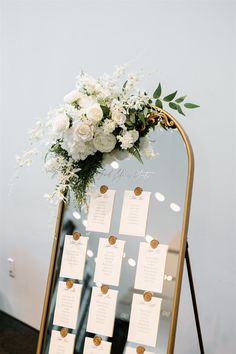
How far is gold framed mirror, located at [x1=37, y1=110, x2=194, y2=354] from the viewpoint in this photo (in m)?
1.22

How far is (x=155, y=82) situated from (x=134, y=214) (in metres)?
0.96

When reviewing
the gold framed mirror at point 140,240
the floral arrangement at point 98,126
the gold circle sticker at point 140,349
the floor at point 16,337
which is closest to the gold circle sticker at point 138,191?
the gold framed mirror at point 140,240

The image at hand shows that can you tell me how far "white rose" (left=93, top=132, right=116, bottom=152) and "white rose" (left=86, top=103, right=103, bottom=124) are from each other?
6 centimetres

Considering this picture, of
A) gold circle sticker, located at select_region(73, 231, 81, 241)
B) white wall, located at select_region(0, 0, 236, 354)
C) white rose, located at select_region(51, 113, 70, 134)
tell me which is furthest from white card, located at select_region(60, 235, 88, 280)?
white wall, located at select_region(0, 0, 236, 354)

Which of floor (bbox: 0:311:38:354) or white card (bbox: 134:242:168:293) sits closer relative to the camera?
white card (bbox: 134:242:168:293)

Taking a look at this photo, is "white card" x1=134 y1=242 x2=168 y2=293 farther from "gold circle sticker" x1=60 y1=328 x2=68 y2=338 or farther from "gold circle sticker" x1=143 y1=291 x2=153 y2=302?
"gold circle sticker" x1=60 y1=328 x2=68 y2=338

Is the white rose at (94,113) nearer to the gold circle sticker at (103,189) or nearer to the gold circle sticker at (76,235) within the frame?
the gold circle sticker at (103,189)

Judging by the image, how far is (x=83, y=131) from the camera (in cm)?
126

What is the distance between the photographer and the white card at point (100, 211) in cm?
139

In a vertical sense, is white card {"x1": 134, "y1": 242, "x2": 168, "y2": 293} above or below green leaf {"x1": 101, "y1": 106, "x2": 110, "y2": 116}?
below

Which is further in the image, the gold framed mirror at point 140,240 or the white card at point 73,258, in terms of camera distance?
the white card at point 73,258

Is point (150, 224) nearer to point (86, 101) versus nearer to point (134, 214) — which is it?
point (134, 214)

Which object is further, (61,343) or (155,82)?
(155,82)

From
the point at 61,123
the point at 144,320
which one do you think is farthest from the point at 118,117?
the point at 144,320
